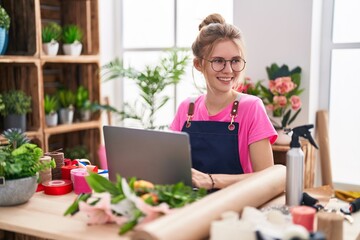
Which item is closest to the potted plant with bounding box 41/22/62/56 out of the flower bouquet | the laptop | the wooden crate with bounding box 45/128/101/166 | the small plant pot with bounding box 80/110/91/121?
the small plant pot with bounding box 80/110/91/121

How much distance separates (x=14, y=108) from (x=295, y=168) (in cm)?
221

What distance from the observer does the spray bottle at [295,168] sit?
1.41 metres

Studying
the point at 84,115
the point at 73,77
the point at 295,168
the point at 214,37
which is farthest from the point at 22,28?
the point at 295,168

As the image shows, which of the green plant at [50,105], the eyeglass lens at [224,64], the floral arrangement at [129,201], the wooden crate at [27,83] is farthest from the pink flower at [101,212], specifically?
the green plant at [50,105]

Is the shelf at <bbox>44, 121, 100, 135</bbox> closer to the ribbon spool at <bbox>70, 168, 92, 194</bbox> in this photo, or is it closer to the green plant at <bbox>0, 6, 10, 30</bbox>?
the green plant at <bbox>0, 6, 10, 30</bbox>

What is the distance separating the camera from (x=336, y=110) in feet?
10.8

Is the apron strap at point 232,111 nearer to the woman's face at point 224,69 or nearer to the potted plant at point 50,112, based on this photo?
the woman's face at point 224,69

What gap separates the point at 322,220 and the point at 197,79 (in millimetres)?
2685

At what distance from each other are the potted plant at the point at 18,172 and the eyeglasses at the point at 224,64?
0.80 m

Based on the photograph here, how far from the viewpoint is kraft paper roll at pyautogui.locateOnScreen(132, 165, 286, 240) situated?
100cm

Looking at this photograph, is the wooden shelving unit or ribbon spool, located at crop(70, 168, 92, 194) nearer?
ribbon spool, located at crop(70, 168, 92, 194)

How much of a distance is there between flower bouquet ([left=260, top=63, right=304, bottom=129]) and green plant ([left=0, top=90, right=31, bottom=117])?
5.47ft

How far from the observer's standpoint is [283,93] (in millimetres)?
3000

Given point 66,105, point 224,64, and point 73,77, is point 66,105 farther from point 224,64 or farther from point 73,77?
point 224,64
